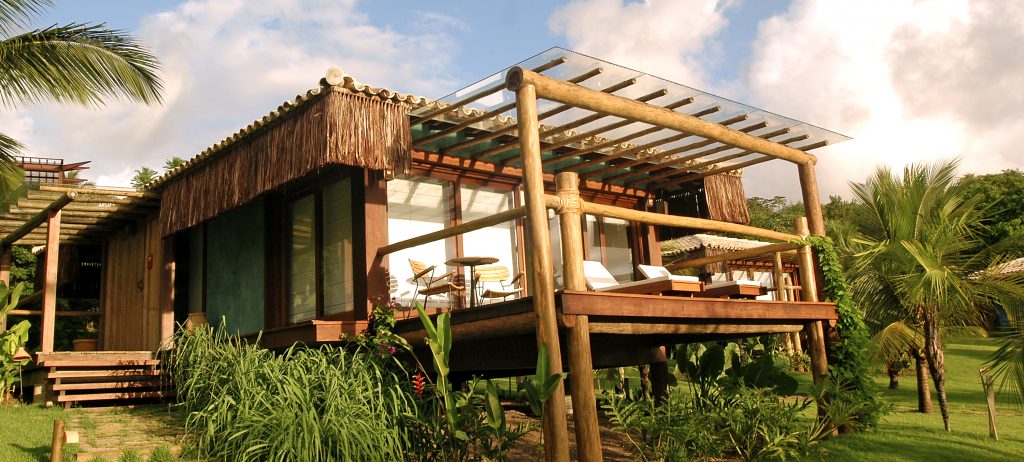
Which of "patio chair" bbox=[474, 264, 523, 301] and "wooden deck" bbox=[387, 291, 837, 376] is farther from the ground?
"patio chair" bbox=[474, 264, 523, 301]

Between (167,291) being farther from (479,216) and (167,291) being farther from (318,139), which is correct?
(318,139)

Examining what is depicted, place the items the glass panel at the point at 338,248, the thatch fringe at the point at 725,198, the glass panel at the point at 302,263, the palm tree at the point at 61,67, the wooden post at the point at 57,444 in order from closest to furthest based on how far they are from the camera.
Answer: the wooden post at the point at 57,444
the glass panel at the point at 338,248
the palm tree at the point at 61,67
the glass panel at the point at 302,263
the thatch fringe at the point at 725,198

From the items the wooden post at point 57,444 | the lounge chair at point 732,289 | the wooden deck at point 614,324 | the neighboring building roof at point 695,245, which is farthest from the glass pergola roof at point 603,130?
the neighboring building roof at point 695,245

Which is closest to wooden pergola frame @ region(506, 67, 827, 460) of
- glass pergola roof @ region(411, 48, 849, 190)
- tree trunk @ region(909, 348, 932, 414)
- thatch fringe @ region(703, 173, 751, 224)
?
glass pergola roof @ region(411, 48, 849, 190)

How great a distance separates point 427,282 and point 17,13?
5.96m

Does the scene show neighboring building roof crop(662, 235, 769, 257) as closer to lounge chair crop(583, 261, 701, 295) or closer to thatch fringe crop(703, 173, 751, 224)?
thatch fringe crop(703, 173, 751, 224)

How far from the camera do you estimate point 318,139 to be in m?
8.14

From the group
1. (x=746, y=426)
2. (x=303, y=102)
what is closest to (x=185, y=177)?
(x=303, y=102)

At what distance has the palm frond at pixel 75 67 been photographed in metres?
9.93

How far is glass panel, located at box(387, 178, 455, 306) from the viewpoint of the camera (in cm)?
957

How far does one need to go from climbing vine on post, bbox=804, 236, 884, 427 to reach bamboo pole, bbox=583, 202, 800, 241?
520 millimetres

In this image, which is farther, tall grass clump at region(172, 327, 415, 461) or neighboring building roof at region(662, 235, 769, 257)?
neighboring building roof at region(662, 235, 769, 257)

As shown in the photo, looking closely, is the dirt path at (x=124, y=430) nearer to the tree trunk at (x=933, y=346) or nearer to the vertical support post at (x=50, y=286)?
the vertical support post at (x=50, y=286)

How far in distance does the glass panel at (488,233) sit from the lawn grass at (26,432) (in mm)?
5002
